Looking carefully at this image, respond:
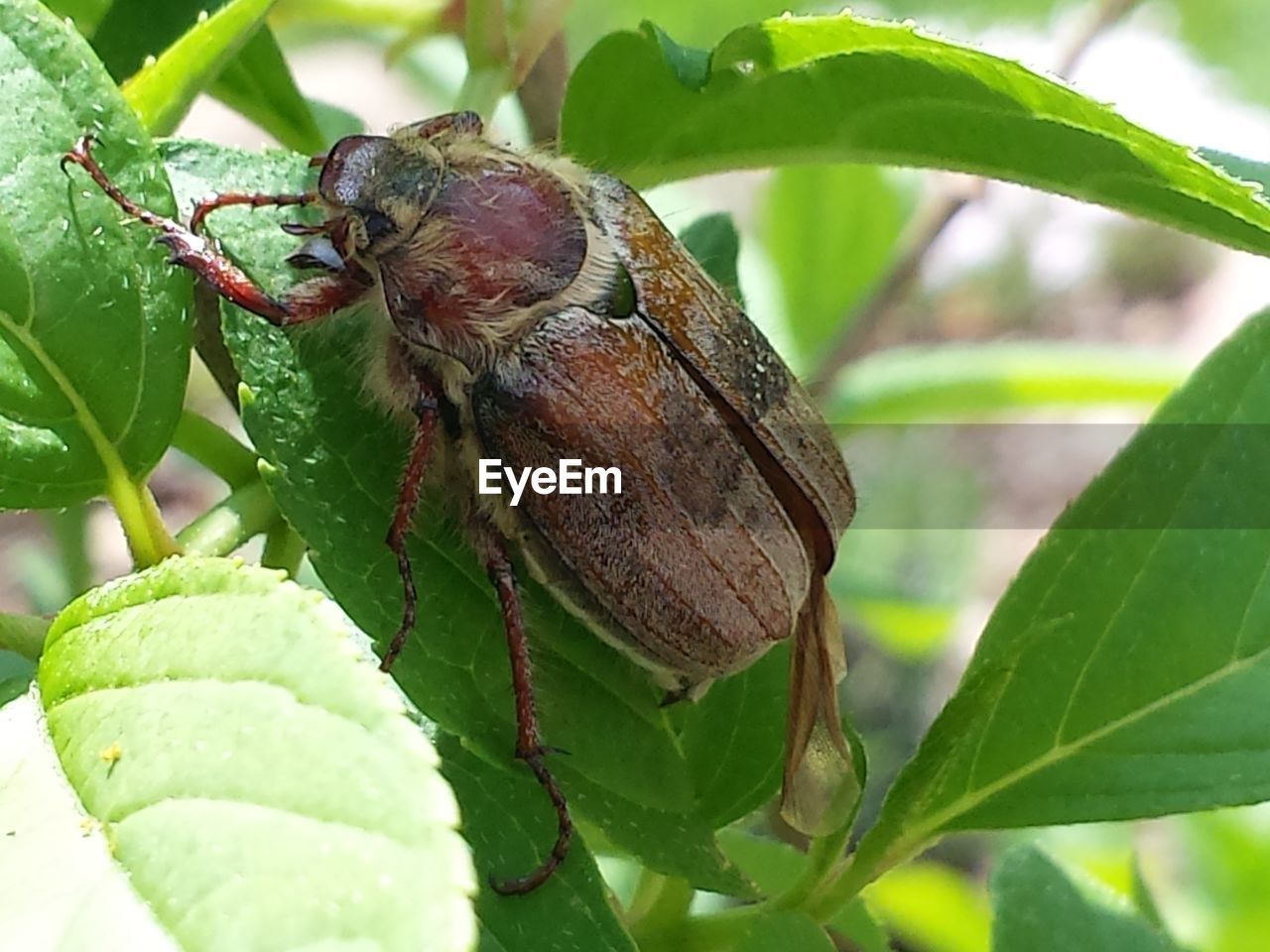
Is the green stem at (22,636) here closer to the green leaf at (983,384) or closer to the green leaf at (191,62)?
the green leaf at (191,62)

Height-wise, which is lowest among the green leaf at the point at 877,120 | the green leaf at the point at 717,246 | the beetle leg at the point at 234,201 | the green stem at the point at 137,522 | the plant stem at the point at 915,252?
the green stem at the point at 137,522

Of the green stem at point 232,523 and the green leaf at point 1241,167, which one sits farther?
the green leaf at point 1241,167

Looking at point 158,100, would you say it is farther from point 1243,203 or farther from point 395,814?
point 1243,203

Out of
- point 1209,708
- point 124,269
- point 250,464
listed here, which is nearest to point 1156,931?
point 1209,708

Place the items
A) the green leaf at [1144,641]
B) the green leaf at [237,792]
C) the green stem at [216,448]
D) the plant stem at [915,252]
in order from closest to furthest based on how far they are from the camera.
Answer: the green leaf at [237,792], the green stem at [216,448], the green leaf at [1144,641], the plant stem at [915,252]

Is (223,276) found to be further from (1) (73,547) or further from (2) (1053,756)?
(1) (73,547)

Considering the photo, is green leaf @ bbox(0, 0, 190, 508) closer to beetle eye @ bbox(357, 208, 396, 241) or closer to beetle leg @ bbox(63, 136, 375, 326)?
beetle leg @ bbox(63, 136, 375, 326)

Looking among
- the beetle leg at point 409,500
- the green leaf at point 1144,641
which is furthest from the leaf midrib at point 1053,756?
the beetle leg at point 409,500
